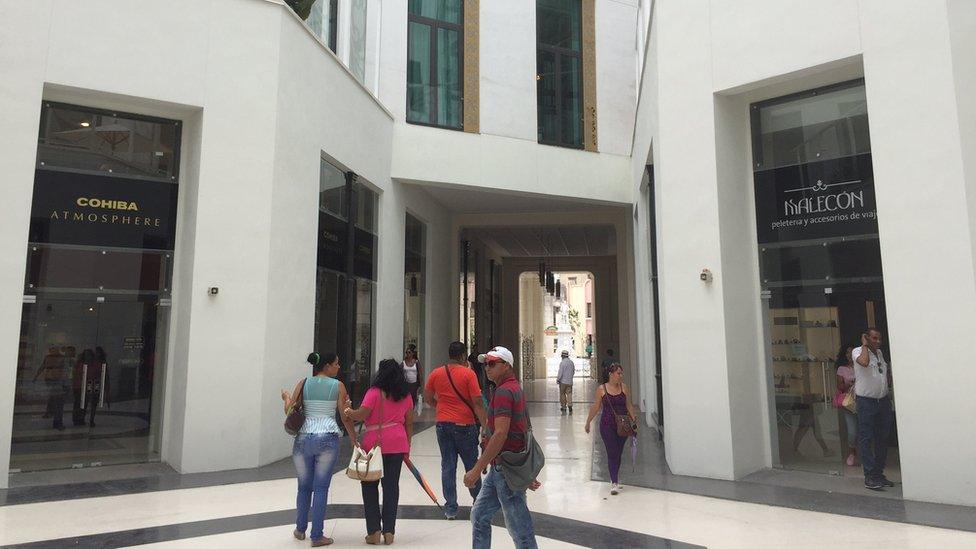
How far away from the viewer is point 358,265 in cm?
1161

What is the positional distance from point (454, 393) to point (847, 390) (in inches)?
195

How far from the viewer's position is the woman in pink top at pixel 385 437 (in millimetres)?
4844

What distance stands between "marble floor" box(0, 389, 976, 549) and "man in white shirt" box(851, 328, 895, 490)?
1.32m

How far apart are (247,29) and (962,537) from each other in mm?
9809

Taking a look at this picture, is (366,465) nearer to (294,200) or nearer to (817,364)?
(294,200)

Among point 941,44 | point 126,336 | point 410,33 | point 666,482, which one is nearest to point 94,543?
point 126,336

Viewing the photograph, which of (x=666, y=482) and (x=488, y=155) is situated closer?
(x=666, y=482)

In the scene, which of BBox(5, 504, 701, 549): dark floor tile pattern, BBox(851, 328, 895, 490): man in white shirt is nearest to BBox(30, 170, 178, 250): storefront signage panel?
BBox(5, 504, 701, 549): dark floor tile pattern

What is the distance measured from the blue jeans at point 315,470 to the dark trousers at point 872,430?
5630 mm

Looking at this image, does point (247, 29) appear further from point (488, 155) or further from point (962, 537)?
point (962, 537)

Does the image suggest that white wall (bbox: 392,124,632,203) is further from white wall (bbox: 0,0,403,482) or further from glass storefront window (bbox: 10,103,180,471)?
glass storefront window (bbox: 10,103,180,471)

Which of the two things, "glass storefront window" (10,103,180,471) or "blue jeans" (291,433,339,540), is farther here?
"glass storefront window" (10,103,180,471)

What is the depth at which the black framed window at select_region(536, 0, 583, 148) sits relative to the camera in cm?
1512

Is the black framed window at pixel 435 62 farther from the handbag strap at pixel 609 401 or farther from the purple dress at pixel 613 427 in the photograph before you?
the purple dress at pixel 613 427
